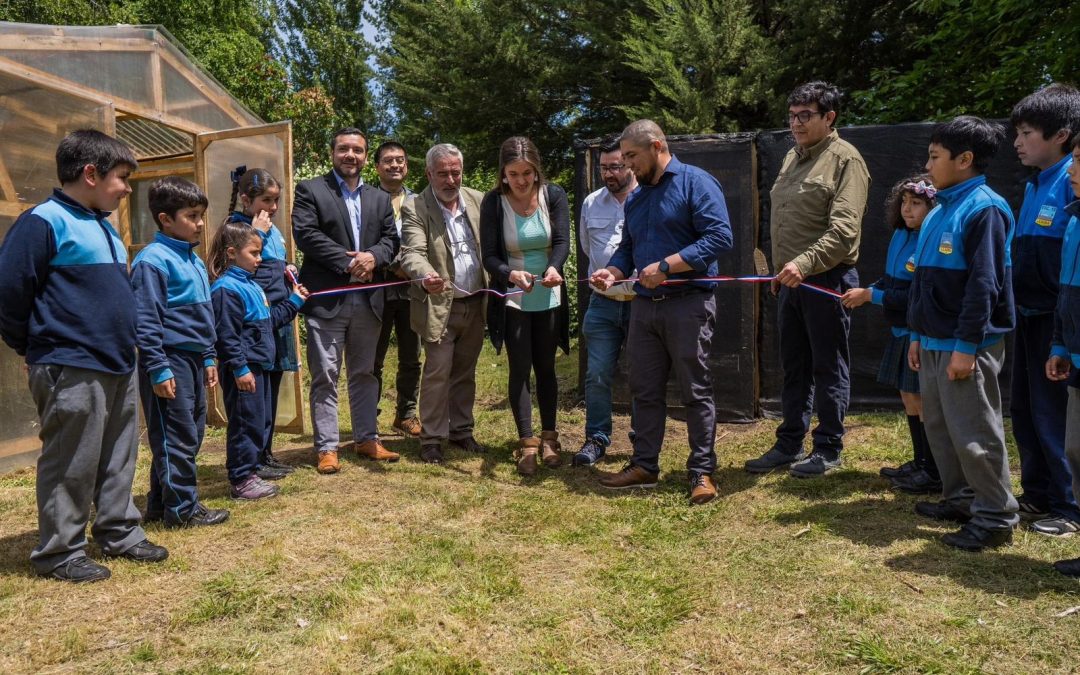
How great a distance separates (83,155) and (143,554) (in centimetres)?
167

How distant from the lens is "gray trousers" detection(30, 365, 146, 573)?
11.1 ft

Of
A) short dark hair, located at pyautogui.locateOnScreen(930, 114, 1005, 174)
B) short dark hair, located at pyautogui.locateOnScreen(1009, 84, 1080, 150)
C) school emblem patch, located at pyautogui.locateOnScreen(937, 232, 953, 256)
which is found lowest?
school emblem patch, located at pyautogui.locateOnScreen(937, 232, 953, 256)

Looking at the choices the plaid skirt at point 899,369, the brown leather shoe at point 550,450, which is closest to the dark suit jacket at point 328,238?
the brown leather shoe at point 550,450

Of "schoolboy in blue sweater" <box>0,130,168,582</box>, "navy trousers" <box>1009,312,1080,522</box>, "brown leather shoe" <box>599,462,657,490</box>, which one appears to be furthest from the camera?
"brown leather shoe" <box>599,462,657,490</box>

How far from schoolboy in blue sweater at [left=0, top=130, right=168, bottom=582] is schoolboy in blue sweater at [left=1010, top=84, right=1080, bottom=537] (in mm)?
3904

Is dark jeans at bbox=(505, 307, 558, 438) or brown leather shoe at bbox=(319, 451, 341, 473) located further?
dark jeans at bbox=(505, 307, 558, 438)

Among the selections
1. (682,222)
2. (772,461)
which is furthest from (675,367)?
(772,461)

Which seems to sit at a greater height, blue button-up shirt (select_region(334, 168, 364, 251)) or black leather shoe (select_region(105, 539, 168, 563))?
blue button-up shirt (select_region(334, 168, 364, 251))

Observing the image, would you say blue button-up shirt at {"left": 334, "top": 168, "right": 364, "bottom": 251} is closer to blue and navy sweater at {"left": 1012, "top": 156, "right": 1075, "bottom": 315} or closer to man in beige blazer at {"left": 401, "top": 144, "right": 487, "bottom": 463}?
man in beige blazer at {"left": 401, "top": 144, "right": 487, "bottom": 463}

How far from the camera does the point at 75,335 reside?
11.0 feet

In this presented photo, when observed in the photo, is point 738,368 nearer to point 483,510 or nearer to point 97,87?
point 483,510

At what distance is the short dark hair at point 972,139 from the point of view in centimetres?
354

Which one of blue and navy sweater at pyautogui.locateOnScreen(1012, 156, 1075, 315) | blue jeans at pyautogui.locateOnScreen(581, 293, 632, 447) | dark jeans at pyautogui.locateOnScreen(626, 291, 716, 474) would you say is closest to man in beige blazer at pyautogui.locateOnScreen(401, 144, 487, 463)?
blue jeans at pyautogui.locateOnScreen(581, 293, 632, 447)

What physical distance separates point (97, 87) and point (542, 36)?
658 cm
